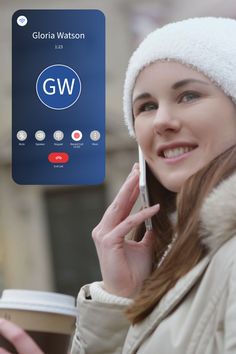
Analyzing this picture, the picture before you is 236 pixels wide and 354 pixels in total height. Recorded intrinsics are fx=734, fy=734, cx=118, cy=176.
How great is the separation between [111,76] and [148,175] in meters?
0.48

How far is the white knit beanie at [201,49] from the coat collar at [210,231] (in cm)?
25

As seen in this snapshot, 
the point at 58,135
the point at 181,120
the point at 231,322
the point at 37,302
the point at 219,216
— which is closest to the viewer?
the point at 231,322

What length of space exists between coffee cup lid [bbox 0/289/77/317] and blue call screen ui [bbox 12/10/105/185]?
0.51 m

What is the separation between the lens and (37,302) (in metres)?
1.54

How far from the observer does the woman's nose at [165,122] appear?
56.1 inches

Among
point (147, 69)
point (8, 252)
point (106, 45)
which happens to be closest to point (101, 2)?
point (106, 45)

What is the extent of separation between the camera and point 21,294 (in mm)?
1562

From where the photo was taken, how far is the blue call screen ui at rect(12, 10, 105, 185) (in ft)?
6.56

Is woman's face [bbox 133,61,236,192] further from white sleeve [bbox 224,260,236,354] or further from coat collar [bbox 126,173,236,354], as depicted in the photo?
white sleeve [bbox 224,260,236,354]

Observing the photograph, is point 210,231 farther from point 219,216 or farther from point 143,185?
point 143,185

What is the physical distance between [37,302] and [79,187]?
0.56 m

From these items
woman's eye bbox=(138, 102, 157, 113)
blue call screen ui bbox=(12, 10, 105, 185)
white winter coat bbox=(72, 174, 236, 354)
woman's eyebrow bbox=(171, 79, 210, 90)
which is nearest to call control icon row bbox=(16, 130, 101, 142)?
blue call screen ui bbox=(12, 10, 105, 185)

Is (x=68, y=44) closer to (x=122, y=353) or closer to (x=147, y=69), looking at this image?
(x=147, y=69)

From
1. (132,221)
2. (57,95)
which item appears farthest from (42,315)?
(57,95)
